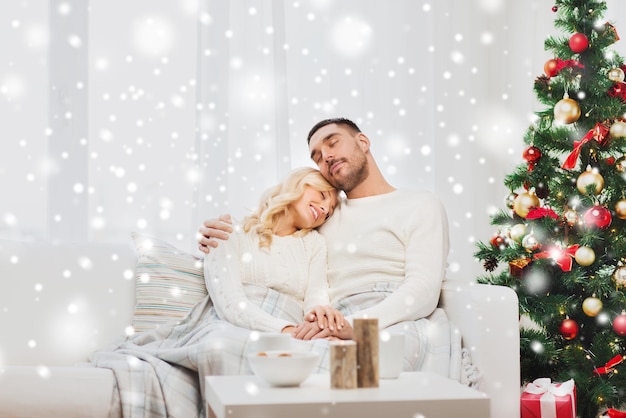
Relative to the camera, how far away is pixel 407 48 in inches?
141

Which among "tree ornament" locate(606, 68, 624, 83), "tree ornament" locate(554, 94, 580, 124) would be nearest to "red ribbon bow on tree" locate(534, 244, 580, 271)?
"tree ornament" locate(554, 94, 580, 124)

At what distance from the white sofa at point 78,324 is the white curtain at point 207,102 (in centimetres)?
69

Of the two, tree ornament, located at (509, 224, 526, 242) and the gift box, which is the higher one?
tree ornament, located at (509, 224, 526, 242)

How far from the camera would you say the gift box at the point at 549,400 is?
7.10 ft

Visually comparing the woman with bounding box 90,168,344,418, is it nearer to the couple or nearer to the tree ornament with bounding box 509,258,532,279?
the couple

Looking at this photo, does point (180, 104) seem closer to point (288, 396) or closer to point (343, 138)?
point (343, 138)

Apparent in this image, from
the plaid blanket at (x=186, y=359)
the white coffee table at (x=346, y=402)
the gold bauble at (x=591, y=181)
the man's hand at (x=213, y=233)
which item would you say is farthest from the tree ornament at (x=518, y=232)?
the white coffee table at (x=346, y=402)

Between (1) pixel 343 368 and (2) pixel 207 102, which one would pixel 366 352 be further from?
(2) pixel 207 102

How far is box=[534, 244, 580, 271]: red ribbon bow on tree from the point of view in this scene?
2.35m

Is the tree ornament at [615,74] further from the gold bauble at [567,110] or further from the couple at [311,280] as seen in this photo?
the couple at [311,280]

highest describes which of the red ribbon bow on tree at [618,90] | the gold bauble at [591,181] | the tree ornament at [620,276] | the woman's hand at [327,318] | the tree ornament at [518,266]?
the red ribbon bow on tree at [618,90]

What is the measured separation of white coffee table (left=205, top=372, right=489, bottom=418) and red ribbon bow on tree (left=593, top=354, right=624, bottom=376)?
44.1 inches

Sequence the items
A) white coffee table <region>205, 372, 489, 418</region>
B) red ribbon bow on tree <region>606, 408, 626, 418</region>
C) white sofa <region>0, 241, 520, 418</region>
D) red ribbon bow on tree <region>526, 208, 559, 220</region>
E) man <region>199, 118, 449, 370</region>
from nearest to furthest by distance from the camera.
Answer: white coffee table <region>205, 372, 489, 418</region> → white sofa <region>0, 241, 520, 418</region> → man <region>199, 118, 449, 370</region> → red ribbon bow on tree <region>606, 408, 626, 418</region> → red ribbon bow on tree <region>526, 208, 559, 220</region>

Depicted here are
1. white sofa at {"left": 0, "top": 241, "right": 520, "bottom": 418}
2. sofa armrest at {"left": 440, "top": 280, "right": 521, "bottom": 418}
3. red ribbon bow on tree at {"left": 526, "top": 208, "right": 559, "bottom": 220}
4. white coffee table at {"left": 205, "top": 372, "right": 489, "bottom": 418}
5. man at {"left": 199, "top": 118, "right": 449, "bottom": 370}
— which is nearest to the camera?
white coffee table at {"left": 205, "top": 372, "right": 489, "bottom": 418}
